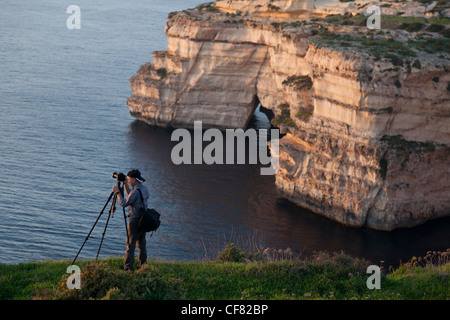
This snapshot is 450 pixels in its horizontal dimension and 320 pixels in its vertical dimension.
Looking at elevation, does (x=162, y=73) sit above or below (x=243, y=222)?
above

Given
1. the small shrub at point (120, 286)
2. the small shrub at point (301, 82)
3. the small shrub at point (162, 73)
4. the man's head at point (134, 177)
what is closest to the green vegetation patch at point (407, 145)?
the small shrub at point (301, 82)

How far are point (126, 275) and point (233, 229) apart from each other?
23.6 meters

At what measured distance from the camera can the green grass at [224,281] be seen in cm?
1296

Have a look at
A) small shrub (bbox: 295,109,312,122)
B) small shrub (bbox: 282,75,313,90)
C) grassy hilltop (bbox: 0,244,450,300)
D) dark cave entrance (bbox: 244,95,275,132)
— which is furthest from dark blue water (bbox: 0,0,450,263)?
grassy hilltop (bbox: 0,244,450,300)

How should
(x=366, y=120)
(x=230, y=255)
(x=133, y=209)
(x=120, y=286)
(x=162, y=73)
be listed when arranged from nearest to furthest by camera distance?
(x=120, y=286)
(x=133, y=209)
(x=230, y=255)
(x=366, y=120)
(x=162, y=73)

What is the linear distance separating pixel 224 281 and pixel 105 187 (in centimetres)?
2952

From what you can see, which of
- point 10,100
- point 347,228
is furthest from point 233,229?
point 10,100

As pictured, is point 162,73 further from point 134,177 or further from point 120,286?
point 120,286

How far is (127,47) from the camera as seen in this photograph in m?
90.4

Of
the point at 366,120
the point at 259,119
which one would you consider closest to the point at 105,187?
the point at 366,120

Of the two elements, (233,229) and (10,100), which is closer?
(233,229)

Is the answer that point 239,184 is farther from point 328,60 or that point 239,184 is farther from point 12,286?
point 12,286

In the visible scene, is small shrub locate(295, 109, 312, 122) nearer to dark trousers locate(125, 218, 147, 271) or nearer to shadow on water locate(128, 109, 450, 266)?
shadow on water locate(128, 109, 450, 266)

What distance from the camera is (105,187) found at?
43250 mm
